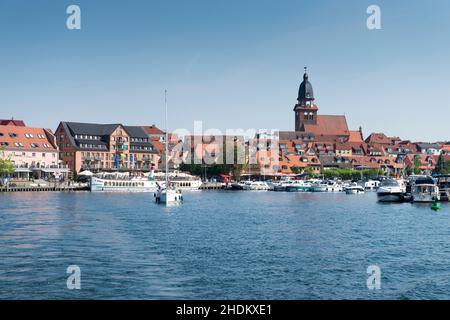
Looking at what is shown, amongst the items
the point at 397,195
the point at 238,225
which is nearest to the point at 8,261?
the point at 238,225

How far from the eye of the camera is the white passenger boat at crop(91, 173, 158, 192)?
427ft

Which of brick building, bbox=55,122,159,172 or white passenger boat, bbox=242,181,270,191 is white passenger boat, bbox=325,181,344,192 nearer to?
white passenger boat, bbox=242,181,270,191

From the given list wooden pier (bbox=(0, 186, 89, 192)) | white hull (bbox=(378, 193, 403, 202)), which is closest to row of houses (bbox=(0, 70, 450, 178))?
wooden pier (bbox=(0, 186, 89, 192))

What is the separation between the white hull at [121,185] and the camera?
426 ft

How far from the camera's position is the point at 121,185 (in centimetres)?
13312

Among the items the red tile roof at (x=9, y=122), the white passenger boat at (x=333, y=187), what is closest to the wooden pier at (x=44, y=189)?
the red tile roof at (x=9, y=122)

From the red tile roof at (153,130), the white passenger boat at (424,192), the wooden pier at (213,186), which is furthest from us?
the red tile roof at (153,130)

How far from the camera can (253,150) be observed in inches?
6727

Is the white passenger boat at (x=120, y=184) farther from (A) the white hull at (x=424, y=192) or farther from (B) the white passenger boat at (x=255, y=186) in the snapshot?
(A) the white hull at (x=424, y=192)

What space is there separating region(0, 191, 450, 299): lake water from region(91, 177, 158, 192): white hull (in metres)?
70.7

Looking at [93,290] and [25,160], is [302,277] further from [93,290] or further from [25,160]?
[25,160]

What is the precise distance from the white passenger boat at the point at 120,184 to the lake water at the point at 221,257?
70851 millimetres
